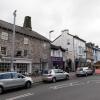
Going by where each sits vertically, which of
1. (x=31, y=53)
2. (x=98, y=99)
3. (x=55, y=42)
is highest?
(x=55, y=42)

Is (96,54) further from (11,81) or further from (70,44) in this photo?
(11,81)

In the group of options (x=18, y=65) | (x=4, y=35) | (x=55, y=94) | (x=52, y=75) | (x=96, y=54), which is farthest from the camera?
(x=96, y=54)

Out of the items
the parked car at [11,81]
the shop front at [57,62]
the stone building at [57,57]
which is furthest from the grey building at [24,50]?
the parked car at [11,81]

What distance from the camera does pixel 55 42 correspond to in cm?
5394

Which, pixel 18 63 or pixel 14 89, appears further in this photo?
pixel 18 63

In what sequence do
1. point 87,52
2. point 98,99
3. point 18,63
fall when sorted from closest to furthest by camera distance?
1. point 98,99
2. point 18,63
3. point 87,52

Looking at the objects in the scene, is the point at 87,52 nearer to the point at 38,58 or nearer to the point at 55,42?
the point at 55,42

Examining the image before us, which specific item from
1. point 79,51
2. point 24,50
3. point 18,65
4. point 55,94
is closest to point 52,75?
point 18,65

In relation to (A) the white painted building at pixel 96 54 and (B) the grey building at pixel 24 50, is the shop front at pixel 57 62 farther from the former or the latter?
(A) the white painted building at pixel 96 54

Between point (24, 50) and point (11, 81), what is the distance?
15.8 m

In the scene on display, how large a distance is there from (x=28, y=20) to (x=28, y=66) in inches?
396

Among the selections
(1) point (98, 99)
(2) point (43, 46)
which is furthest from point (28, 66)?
(1) point (98, 99)

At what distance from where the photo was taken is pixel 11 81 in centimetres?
1775

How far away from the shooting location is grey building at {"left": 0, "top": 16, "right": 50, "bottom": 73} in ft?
97.3
